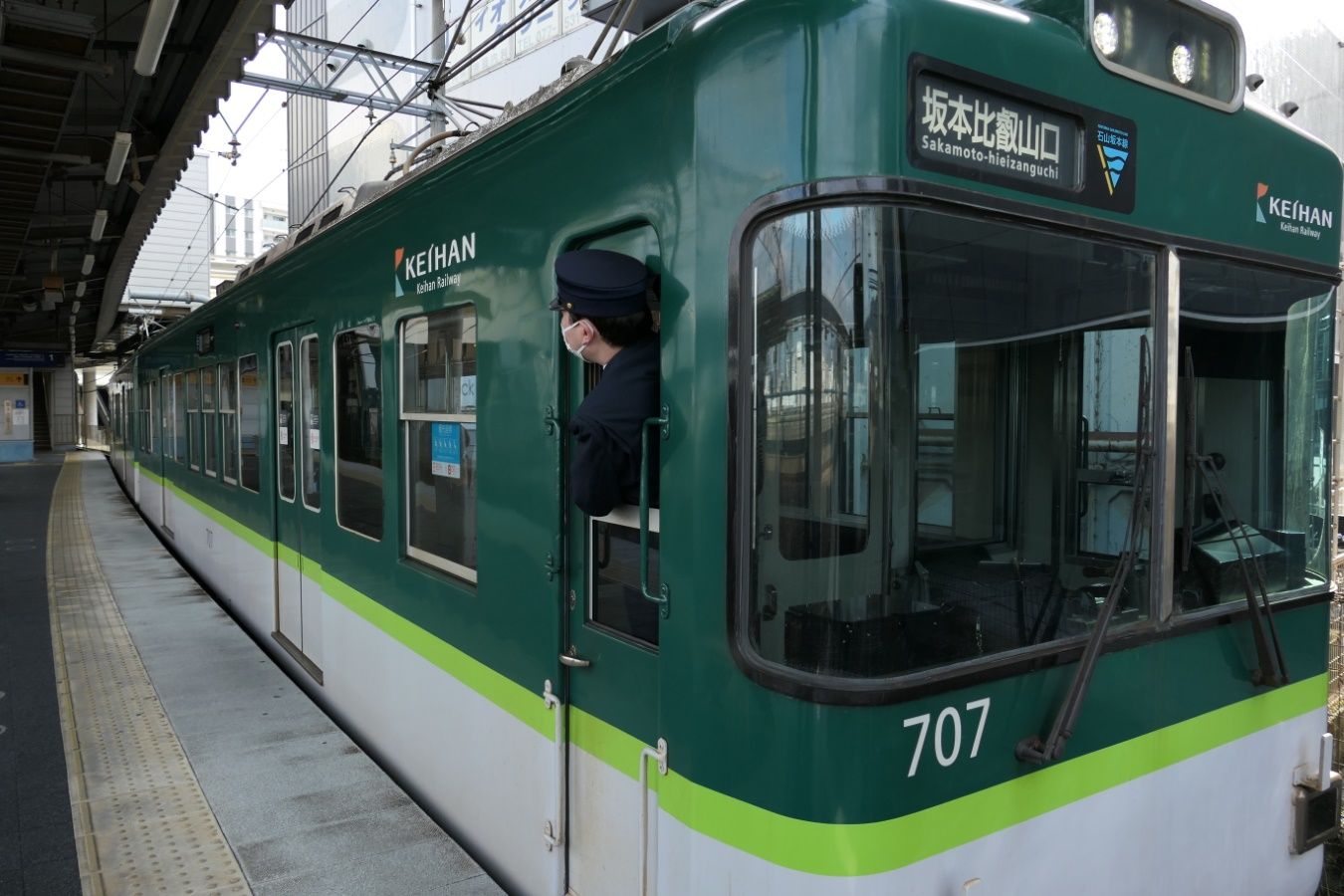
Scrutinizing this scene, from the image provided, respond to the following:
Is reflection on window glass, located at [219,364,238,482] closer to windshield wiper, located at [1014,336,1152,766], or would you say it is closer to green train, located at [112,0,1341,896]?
green train, located at [112,0,1341,896]

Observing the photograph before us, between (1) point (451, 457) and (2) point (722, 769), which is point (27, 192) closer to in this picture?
(1) point (451, 457)

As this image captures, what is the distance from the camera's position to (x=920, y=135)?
1819 mm

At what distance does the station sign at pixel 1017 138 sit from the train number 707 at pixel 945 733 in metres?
1.03

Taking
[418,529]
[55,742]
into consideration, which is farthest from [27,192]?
[418,529]

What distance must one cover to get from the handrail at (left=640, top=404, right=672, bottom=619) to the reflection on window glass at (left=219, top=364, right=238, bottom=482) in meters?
5.54

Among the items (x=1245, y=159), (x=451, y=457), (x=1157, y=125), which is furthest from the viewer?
(x=451, y=457)

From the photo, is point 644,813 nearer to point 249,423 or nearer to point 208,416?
point 249,423

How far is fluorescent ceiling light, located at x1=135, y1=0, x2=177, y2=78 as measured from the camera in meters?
5.22

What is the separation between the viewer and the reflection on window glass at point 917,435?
180cm

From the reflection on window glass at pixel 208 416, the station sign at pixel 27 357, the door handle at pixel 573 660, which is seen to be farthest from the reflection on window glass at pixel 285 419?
the station sign at pixel 27 357

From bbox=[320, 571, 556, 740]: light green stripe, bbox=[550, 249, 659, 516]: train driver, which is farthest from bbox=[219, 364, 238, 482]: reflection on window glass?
bbox=[550, 249, 659, 516]: train driver

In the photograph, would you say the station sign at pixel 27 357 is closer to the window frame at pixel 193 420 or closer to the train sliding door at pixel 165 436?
the train sliding door at pixel 165 436

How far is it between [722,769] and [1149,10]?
6.33ft

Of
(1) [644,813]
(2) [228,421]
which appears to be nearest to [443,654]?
(1) [644,813]
